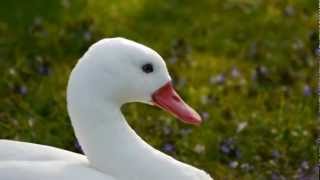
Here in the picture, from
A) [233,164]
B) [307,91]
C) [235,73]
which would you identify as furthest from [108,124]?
[235,73]

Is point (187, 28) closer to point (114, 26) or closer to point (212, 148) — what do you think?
point (114, 26)

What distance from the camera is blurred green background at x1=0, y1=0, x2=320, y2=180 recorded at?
4.75 meters

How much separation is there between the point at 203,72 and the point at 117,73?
244cm

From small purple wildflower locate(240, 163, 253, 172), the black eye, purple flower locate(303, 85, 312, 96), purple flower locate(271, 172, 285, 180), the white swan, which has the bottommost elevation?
purple flower locate(271, 172, 285, 180)

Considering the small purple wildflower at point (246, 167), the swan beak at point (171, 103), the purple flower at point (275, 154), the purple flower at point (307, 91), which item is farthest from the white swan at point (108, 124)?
the purple flower at point (307, 91)

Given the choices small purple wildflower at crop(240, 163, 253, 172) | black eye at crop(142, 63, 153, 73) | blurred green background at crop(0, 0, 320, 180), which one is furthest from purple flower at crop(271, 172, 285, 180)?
black eye at crop(142, 63, 153, 73)

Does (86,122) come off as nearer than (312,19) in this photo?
Yes

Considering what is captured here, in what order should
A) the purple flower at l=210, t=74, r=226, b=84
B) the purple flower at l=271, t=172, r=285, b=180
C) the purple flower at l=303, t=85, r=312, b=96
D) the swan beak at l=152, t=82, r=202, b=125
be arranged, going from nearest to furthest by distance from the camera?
the swan beak at l=152, t=82, r=202, b=125
the purple flower at l=271, t=172, r=285, b=180
the purple flower at l=303, t=85, r=312, b=96
the purple flower at l=210, t=74, r=226, b=84

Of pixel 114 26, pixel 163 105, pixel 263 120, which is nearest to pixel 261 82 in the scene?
pixel 263 120

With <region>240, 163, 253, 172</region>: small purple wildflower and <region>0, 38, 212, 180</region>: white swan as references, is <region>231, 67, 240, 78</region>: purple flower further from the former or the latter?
<region>0, 38, 212, 180</region>: white swan

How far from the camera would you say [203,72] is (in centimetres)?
590

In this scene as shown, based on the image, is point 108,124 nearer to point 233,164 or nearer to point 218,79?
point 233,164

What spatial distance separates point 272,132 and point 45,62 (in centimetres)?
142

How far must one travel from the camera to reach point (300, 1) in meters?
6.79
